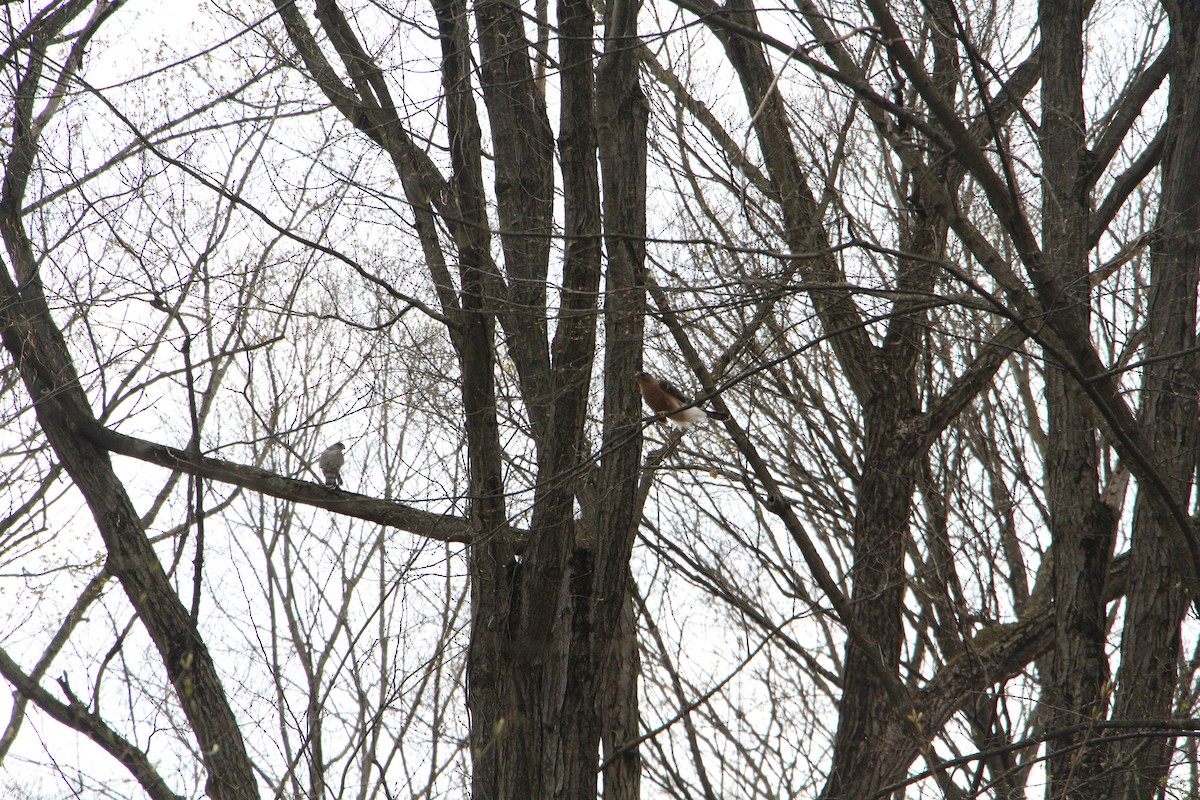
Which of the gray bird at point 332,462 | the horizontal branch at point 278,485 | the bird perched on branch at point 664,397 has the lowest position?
the horizontal branch at point 278,485

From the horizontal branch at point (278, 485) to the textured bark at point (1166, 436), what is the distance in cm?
281

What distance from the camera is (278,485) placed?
178 inches

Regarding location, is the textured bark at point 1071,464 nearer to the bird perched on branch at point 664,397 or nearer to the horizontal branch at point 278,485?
the bird perched on branch at point 664,397

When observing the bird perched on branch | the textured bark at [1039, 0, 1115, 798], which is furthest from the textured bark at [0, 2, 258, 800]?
the textured bark at [1039, 0, 1115, 798]

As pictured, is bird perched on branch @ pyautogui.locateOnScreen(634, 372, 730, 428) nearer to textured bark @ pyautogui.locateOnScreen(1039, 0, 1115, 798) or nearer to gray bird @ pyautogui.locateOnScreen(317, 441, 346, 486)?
textured bark @ pyautogui.locateOnScreen(1039, 0, 1115, 798)

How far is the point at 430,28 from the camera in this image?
4250 millimetres

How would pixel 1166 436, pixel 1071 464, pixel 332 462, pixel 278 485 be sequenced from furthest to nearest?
pixel 332 462, pixel 1071 464, pixel 278 485, pixel 1166 436

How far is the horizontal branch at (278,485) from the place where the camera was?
172 inches

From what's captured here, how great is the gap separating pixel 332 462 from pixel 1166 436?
5.48 meters

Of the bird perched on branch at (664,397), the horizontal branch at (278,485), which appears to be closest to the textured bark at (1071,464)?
the bird perched on branch at (664,397)

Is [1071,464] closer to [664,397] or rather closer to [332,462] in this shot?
[664,397]

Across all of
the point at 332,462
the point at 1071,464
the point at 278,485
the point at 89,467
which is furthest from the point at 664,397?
the point at 332,462

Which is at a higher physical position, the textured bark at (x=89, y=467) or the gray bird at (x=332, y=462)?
the gray bird at (x=332, y=462)

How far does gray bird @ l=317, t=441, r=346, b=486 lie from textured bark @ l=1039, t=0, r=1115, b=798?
4.66 meters
